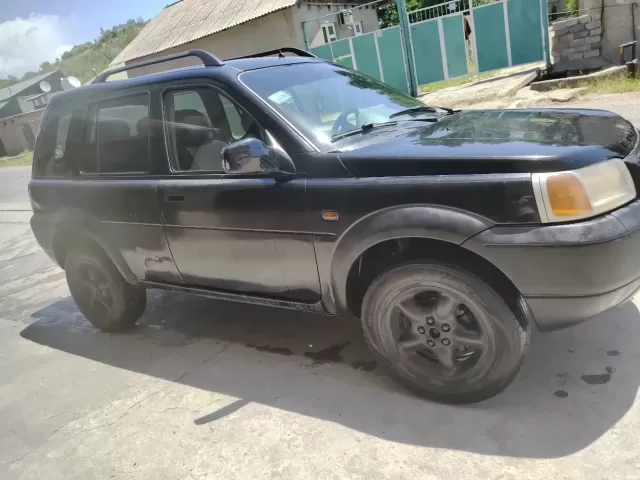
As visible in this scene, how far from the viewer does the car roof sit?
3348 millimetres

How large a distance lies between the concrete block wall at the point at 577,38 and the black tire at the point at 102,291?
12.3 meters

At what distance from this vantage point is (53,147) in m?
4.34

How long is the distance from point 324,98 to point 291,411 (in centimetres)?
189

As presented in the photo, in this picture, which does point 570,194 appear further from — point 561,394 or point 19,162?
point 19,162

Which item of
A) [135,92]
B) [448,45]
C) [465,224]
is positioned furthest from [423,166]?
[448,45]

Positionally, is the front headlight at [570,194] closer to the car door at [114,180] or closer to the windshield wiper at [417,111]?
the windshield wiper at [417,111]

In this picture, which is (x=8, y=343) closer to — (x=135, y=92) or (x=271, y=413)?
(x=135, y=92)

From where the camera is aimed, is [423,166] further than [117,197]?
No

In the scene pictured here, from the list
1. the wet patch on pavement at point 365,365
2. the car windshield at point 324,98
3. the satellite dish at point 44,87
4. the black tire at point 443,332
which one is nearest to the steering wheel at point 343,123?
the car windshield at point 324,98

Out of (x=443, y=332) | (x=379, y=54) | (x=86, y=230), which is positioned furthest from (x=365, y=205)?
(x=379, y=54)

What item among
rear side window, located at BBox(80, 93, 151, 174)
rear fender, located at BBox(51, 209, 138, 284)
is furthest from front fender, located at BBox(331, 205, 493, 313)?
rear fender, located at BBox(51, 209, 138, 284)

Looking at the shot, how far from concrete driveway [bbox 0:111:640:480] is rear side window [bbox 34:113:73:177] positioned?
1.45m

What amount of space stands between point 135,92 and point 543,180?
2740 millimetres

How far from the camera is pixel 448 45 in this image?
15445mm
